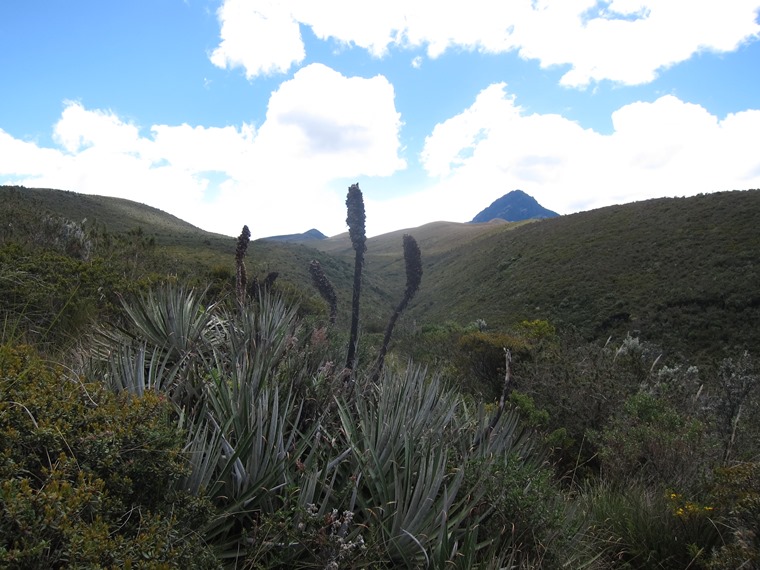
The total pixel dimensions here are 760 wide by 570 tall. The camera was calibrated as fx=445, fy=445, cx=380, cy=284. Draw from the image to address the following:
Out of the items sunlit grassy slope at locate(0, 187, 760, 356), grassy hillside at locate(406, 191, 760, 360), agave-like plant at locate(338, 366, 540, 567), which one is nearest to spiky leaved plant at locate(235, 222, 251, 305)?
agave-like plant at locate(338, 366, 540, 567)

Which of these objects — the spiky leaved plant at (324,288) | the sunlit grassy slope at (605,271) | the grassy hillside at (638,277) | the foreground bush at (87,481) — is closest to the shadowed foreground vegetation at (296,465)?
the foreground bush at (87,481)

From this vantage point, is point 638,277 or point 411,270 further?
point 638,277

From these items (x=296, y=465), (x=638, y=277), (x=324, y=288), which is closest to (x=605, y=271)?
(x=638, y=277)

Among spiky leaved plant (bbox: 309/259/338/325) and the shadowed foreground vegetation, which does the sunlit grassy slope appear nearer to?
spiky leaved plant (bbox: 309/259/338/325)

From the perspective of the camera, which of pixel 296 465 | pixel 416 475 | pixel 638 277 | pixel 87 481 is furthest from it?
pixel 638 277

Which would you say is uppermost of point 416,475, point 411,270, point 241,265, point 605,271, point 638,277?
point 241,265

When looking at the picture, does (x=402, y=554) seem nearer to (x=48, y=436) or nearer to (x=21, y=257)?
(x=48, y=436)

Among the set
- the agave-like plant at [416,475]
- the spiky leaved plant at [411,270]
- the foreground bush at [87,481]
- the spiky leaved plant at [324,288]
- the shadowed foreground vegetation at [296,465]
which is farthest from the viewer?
the spiky leaved plant at [324,288]

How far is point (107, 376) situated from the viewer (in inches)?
116

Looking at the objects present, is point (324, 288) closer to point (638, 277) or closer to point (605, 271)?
point (638, 277)

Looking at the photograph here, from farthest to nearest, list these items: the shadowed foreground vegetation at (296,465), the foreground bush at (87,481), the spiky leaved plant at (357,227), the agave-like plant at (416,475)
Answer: the spiky leaved plant at (357,227) → the agave-like plant at (416,475) → the shadowed foreground vegetation at (296,465) → the foreground bush at (87,481)

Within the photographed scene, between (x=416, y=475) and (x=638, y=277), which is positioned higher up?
(x=416, y=475)

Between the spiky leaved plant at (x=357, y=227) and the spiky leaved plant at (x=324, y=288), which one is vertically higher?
the spiky leaved plant at (x=357, y=227)

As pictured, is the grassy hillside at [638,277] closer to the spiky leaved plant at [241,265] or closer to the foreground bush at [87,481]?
the spiky leaved plant at [241,265]
